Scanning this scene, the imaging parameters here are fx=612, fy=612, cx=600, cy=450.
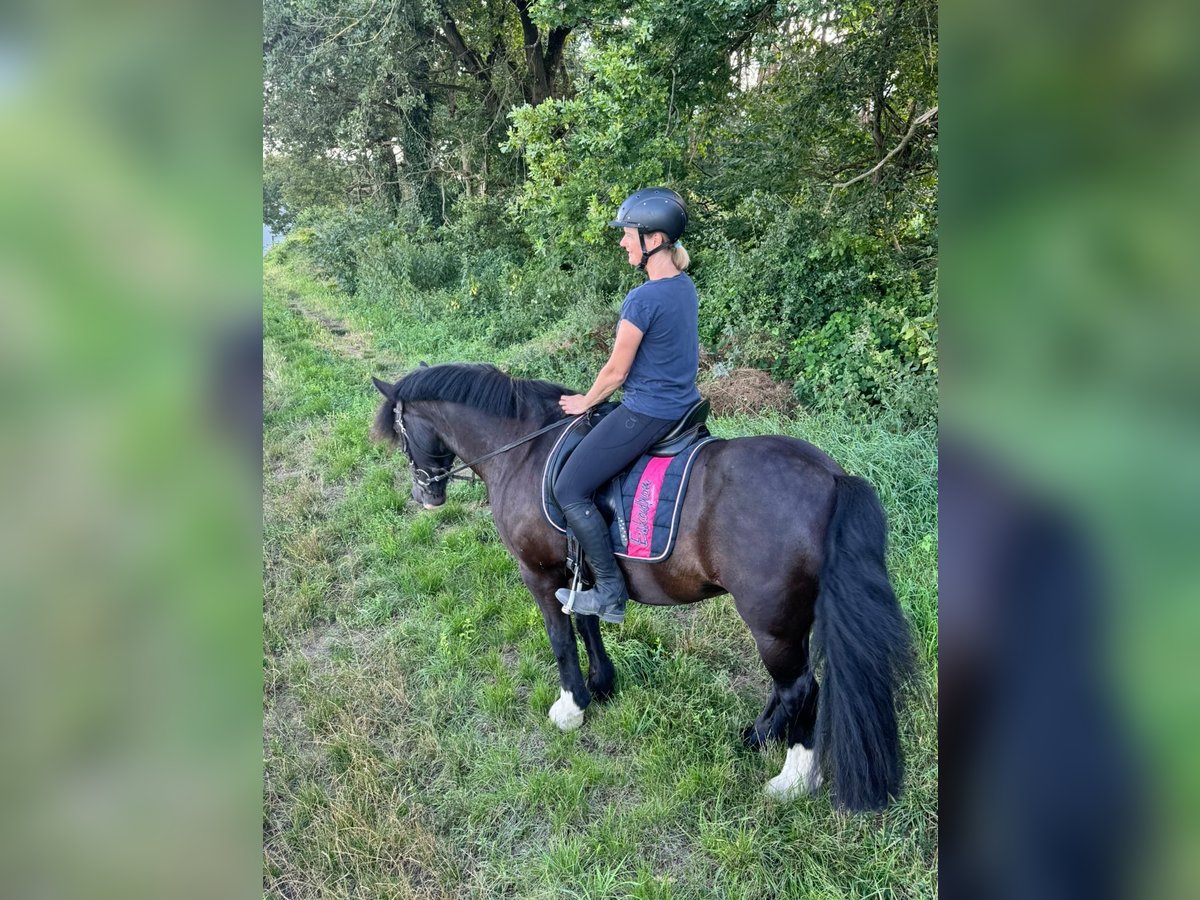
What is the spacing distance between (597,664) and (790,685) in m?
1.19

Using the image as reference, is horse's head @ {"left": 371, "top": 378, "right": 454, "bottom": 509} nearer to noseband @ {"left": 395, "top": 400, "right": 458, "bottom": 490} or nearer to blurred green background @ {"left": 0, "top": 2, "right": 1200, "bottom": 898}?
noseband @ {"left": 395, "top": 400, "right": 458, "bottom": 490}

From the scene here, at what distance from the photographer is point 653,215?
111 inches

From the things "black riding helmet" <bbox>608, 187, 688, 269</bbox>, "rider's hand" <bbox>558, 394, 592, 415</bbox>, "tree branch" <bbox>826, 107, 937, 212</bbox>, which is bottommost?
"rider's hand" <bbox>558, 394, 592, 415</bbox>

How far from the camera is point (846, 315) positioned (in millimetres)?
7070

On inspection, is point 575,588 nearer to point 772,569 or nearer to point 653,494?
point 653,494

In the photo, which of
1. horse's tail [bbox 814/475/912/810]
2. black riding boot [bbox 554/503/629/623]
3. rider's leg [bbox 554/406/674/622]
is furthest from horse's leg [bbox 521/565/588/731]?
horse's tail [bbox 814/475/912/810]

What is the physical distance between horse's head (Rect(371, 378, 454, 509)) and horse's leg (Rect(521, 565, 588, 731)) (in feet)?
2.91

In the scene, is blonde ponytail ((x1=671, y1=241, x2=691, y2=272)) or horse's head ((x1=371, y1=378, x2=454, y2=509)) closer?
blonde ponytail ((x1=671, y1=241, x2=691, y2=272))

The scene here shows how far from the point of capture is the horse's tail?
98.1 inches

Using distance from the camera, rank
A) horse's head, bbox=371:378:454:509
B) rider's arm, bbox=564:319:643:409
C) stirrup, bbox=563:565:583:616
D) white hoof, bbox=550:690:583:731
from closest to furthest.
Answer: rider's arm, bbox=564:319:643:409, stirrup, bbox=563:565:583:616, white hoof, bbox=550:690:583:731, horse's head, bbox=371:378:454:509

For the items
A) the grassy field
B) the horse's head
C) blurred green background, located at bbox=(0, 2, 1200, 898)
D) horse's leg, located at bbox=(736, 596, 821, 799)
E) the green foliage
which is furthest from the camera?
the green foliage
